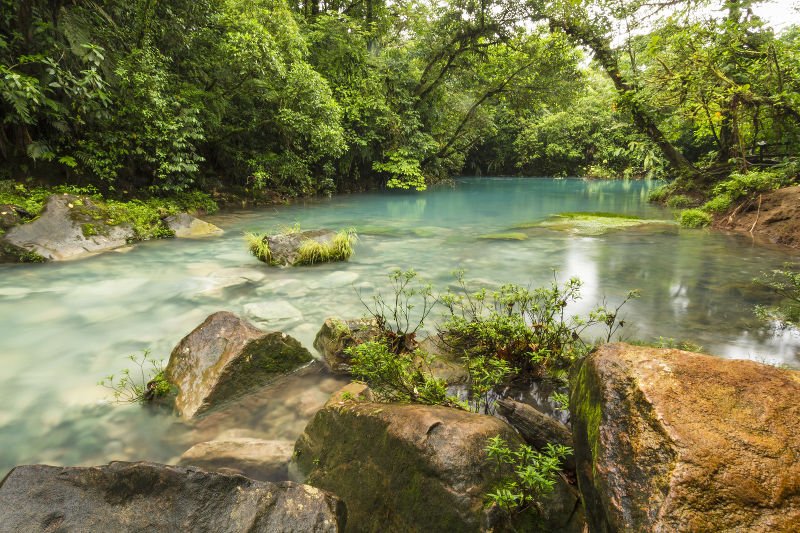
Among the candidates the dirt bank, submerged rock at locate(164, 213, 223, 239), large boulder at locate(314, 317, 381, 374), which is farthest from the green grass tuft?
the dirt bank

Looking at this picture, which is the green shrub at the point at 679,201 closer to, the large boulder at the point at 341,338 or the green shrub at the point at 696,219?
the green shrub at the point at 696,219

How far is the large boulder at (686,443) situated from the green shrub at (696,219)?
10451 mm

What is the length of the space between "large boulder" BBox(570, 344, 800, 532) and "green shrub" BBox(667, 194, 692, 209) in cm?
1442

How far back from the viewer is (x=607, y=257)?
25.0 feet

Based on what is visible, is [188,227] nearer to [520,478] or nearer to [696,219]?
[520,478]

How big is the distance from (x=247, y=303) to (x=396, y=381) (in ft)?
10.8

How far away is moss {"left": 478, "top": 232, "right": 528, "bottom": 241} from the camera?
9.39m

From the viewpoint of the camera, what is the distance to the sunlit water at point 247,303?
117 inches

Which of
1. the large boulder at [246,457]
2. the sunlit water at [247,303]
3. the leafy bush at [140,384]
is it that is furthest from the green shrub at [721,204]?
the leafy bush at [140,384]

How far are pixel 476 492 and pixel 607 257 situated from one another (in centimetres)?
693

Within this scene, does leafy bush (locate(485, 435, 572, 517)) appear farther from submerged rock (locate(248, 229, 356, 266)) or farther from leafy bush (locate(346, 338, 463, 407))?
submerged rock (locate(248, 229, 356, 266))

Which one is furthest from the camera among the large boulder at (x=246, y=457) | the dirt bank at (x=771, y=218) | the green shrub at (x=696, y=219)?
the green shrub at (x=696, y=219)

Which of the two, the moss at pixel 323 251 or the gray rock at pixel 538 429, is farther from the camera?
the moss at pixel 323 251

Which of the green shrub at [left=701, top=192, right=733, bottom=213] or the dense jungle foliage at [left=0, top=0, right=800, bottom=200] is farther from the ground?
the dense jungle foliage at [left=0, top=0, right=800, bottom=200]
